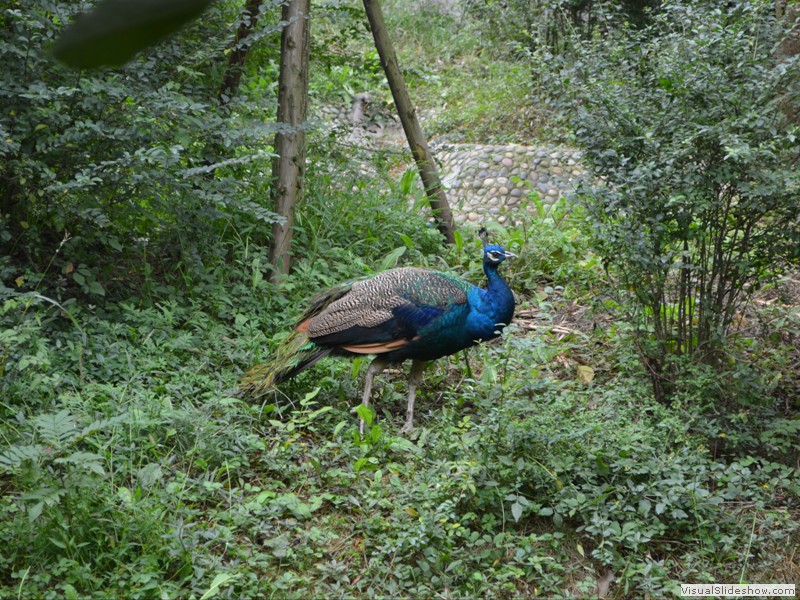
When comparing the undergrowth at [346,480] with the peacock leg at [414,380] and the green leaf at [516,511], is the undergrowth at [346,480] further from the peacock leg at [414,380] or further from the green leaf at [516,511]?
the peacock leg at [414,380]

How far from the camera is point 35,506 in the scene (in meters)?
3.16

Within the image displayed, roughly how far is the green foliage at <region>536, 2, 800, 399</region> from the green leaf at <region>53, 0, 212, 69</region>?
3763 millimetres

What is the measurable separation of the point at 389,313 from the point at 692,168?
186 cm

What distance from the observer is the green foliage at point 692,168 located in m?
4.15

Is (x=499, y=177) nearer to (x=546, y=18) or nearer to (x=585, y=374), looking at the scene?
(x=546, y=18)

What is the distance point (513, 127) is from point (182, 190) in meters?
6.57

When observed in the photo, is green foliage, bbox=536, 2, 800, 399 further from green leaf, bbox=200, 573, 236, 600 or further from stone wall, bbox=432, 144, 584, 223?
stone wall, bbox=432, 144, 584, 223

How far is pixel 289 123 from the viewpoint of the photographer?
237 inches

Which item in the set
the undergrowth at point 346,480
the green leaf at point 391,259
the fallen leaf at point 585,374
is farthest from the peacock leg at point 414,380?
the green leaf at point 391,259

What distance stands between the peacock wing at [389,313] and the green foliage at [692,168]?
39.3 inches

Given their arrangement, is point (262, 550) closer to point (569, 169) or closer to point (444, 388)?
point (444, 388)

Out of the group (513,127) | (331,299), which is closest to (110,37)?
(331,299)

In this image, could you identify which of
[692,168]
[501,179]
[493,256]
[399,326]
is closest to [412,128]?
[501,179]

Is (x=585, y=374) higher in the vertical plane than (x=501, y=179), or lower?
lower
